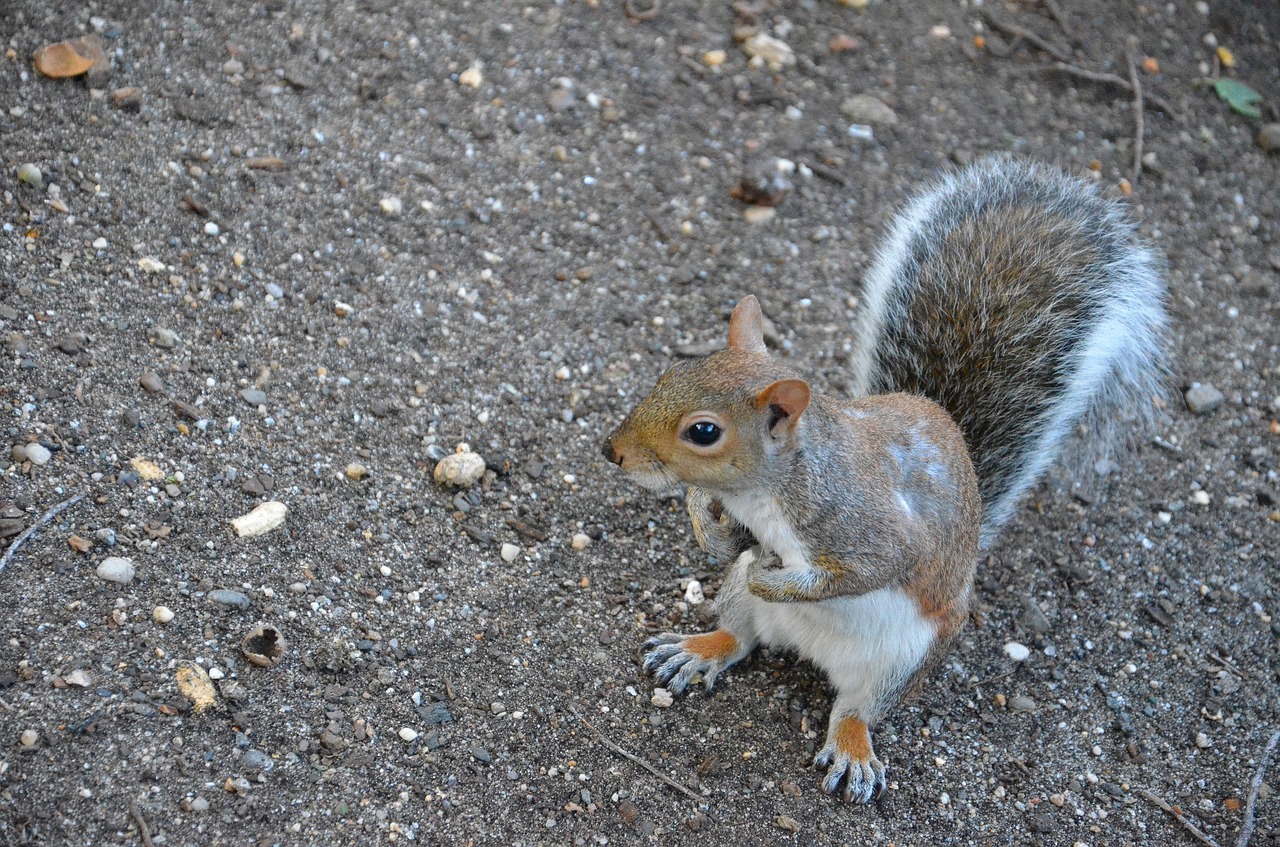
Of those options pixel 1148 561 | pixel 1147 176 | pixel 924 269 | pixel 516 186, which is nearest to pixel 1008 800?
pixel 1148 561

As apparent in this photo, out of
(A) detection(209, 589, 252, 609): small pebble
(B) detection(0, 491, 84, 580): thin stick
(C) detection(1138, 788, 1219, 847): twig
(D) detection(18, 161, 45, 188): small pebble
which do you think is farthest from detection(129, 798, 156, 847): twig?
(C) detection(1138, 788, 1219, 847): twig

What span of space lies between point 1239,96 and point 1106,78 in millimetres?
508

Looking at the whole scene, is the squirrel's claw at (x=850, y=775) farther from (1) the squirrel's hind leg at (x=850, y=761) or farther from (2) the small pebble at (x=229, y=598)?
(2) the small pebble at (x=229, y=598)

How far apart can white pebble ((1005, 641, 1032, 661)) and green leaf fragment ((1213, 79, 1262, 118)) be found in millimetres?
2505

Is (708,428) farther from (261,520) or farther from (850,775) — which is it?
(261,520)

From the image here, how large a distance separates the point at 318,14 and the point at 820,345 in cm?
190

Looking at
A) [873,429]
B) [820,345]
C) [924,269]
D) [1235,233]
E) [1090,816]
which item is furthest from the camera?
[1235,233]

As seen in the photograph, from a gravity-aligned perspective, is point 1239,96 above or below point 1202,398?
above

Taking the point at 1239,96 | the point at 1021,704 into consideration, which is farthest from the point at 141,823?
the point at 1239,96

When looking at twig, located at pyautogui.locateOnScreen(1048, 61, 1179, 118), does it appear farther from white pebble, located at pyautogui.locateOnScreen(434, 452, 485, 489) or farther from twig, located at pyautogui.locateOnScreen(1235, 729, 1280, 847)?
white pebble, located at pyautogui.locateOnScreen(434, 452, 485, 489)

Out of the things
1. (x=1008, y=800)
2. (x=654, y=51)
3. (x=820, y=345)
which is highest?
(x=654, y=51)

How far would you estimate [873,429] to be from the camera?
242 centimetres

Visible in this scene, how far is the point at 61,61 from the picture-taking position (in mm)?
3184

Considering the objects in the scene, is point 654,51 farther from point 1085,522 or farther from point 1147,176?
point 1085,522
